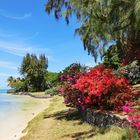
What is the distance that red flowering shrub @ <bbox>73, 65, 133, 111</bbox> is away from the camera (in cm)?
1372

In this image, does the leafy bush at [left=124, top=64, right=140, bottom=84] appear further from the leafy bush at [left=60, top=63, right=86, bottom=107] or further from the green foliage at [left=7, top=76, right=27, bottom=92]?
the green foliage at [left=7, top=76, right=27, bottom=92]

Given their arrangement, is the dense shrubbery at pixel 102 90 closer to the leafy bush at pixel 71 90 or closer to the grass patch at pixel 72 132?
the leafy bush at pixel 71 90

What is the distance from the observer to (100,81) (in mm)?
14555

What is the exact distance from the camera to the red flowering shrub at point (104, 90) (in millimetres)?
13719

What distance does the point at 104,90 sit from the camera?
46.3 feet

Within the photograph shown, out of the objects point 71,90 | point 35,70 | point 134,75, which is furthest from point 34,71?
point 71,90

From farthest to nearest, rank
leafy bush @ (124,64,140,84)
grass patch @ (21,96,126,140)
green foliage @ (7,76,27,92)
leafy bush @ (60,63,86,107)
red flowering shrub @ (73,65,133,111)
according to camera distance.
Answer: green foliage @ (7,76,27,92) < leafy bush @ (124,64,140,84) < leafy bush @ (60,63,86,107) < red flowering shrub @ (73,65,133,111) < grass patch @ (21,96,126,140)

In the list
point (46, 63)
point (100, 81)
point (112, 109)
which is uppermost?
point (46, 63)

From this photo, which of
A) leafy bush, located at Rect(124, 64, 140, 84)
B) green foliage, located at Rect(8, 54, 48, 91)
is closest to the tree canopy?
green foliage, located at Rect(8, 54, 48, 91)

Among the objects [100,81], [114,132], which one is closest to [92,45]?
[100,81]

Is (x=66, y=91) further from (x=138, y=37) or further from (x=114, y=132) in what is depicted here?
(x=114, y=132)

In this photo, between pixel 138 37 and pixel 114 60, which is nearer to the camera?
pixel 138 37

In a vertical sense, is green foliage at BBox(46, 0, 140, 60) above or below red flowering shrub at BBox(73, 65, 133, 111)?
above

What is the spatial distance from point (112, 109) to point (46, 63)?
62.1 m
